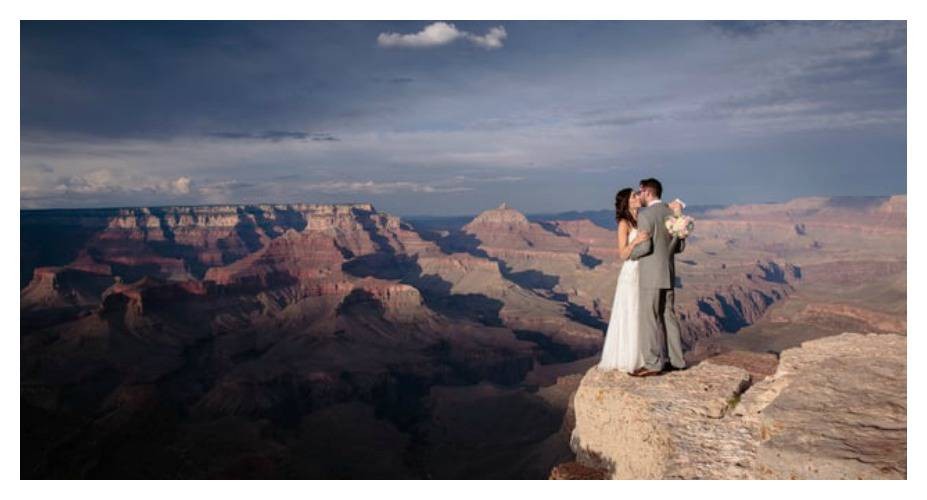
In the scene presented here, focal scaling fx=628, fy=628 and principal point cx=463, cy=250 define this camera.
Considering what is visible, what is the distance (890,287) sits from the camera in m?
93.9

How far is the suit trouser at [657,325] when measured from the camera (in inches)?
345

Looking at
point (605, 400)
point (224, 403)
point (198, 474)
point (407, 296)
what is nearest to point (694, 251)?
point (407, 296)

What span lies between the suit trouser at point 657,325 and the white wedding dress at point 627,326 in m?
0.09

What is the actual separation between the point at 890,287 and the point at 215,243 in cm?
15627

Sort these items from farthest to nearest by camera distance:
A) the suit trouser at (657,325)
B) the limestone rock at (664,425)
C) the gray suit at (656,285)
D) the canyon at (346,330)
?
the canyon at (346,330), the suit trouser at (657,325), the gray suit at (656,285), the limestone rock at (664,425)

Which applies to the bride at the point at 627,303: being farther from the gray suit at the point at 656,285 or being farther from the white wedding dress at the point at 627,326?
the gray suit at the point at 656,285

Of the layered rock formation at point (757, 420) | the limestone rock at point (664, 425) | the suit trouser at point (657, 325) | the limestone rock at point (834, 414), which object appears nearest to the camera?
the limestone rock at point (834, 414)

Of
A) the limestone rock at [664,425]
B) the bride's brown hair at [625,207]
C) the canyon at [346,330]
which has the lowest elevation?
the canyon at [346,330]

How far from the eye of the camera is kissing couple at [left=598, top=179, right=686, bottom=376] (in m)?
8.64

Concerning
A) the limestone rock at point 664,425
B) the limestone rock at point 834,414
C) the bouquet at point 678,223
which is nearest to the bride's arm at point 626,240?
the bouquet at point 678,223

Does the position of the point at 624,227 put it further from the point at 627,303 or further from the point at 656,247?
the point at 627,303

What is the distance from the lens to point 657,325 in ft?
28.8

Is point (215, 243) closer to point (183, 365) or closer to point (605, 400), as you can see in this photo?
point (183, 365)

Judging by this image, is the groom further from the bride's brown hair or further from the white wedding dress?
the bride's brown hair
